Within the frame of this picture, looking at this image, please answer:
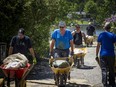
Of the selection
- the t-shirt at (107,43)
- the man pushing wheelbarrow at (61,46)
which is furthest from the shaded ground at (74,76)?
the t-shirt at (107,43)

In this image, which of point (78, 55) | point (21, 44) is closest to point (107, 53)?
point (21, 44)

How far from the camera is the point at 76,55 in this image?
16.4m

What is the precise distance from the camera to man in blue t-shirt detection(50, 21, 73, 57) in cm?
1171

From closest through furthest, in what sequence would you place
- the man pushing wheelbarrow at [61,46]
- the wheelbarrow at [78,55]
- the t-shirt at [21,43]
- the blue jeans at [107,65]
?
the blue jeans at [107,65]
the t-shirt at [21,43]
the man pushing wheelbarrow at [61,46]
the wheelbarrow at [78,55]

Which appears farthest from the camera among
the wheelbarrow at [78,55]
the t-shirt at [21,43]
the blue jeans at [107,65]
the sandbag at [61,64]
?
the wheelbarrow at [78,55]

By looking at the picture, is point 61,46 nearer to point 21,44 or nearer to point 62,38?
point 62,38

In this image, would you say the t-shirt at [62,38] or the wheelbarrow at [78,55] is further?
the wheelbarrow at [78,55]

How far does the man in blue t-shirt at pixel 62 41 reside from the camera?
38.4 feet

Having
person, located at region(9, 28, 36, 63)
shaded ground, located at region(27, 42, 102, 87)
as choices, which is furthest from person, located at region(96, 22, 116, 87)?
person, located at region(9, 28, 36, 63)

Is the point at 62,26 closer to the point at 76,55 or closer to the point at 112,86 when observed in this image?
the point at 112,86

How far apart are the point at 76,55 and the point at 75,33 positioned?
955 millimetres

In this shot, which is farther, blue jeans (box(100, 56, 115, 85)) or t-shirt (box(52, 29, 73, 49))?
t-shirt (box(52, 29, 73, 49))

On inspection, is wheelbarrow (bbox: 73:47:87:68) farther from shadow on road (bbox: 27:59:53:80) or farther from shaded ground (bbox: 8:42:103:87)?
shadow on road (bbox: 27:59:53:80)

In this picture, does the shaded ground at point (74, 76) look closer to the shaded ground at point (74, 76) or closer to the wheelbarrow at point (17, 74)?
the shaded ground at point (74, 76)
